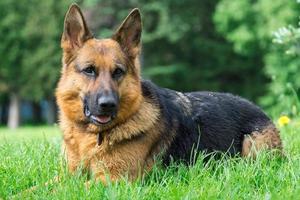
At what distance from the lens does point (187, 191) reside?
→ 504cm

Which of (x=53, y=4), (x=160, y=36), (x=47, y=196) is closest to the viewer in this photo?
(x=47, y=196)

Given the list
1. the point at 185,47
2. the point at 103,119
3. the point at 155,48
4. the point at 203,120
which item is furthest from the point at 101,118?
the point at 185,47

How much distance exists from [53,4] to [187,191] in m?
32.3

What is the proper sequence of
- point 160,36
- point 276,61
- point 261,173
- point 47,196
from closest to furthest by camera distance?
1. point 47,196
2. point 261,173
3. point 276,61
4. point 160,36

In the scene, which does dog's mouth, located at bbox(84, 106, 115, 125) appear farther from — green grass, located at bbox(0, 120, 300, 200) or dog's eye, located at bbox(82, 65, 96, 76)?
green grass, located at bbox(0, 120, 300, 200)

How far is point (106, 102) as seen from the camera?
5.63 meters

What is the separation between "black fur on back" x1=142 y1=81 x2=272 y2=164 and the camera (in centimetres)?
626

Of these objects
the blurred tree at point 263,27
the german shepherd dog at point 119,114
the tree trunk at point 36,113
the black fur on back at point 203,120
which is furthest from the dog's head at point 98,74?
the tree trunk at point 36,113

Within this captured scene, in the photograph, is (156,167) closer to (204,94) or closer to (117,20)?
(204,94)

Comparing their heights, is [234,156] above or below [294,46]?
below

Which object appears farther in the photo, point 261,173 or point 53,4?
point 53,4

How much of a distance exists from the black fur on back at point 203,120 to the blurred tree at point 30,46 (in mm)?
29496

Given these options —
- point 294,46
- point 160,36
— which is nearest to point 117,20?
point 160,36

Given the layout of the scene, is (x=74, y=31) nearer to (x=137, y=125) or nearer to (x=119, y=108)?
(x=119, y=108)
